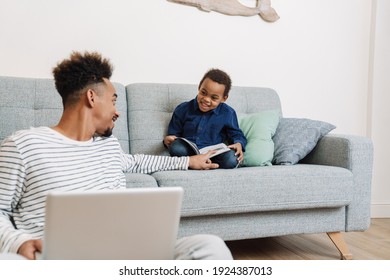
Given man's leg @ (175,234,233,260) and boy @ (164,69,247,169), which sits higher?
boy @ (164,69,247,169)

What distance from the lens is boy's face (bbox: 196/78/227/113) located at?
2377 millimetres

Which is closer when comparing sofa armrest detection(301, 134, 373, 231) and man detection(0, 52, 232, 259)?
man detection(0, 52, 232, 259)

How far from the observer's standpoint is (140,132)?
7.92 feet

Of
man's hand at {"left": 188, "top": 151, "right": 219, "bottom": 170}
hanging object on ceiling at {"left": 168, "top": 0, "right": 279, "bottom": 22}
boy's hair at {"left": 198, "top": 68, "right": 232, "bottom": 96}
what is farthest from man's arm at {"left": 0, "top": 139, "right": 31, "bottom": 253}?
hanging object on ceiling at {"left": 168, "top": 0, "right": 279, "bottom": 22}

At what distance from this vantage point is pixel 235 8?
2.98 m

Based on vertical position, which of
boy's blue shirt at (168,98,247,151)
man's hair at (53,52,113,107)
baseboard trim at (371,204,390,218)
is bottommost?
baseboard trim at (371,204,390,218)

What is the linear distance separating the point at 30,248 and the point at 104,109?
47 centimetres

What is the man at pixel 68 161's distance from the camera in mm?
1022

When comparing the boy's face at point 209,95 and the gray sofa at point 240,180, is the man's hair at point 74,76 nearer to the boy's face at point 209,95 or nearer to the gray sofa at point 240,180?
the gray sofa at point 240,180

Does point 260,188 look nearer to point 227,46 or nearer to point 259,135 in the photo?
point 259,135

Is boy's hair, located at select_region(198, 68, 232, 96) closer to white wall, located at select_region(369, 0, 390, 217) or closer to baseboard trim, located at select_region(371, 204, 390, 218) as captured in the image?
white wall, located at select_region(369, 0, 390, 217)

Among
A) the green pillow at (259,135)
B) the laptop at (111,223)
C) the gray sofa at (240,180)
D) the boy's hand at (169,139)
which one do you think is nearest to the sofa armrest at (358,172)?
the gray sofa at (240,180)

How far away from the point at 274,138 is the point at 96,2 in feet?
4.24

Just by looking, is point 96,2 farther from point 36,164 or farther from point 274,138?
point 36,164
